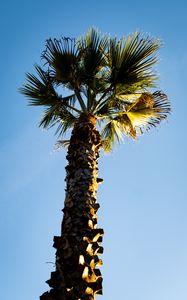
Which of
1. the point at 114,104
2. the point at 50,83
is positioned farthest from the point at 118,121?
the point at 50,83

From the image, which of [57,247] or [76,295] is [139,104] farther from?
[76,295]

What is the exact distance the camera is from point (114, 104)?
7.71m

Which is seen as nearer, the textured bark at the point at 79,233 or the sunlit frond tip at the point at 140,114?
the textured bark at the point at 79,233

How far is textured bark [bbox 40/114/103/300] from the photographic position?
11.8 ft

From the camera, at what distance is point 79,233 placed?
418 cm

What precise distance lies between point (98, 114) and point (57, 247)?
4.04 meters

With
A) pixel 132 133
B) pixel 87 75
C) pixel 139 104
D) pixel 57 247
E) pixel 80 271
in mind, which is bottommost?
pixel 80 271

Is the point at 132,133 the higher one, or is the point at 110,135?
the point at 110,135

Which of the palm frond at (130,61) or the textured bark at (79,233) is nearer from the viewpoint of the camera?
the textured bark at (79,233)

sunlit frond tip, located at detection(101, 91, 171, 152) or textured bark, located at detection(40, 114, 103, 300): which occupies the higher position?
sunlit frond tip, located at detection(101, 91, 171, 152)

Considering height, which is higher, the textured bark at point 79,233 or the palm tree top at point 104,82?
the palm tree top at point 104,82

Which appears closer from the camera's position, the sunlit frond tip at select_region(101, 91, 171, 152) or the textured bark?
the textured bark

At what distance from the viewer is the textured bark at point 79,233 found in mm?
3611

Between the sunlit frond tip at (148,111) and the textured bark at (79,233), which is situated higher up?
the sunlit frond tip at (148,111)
